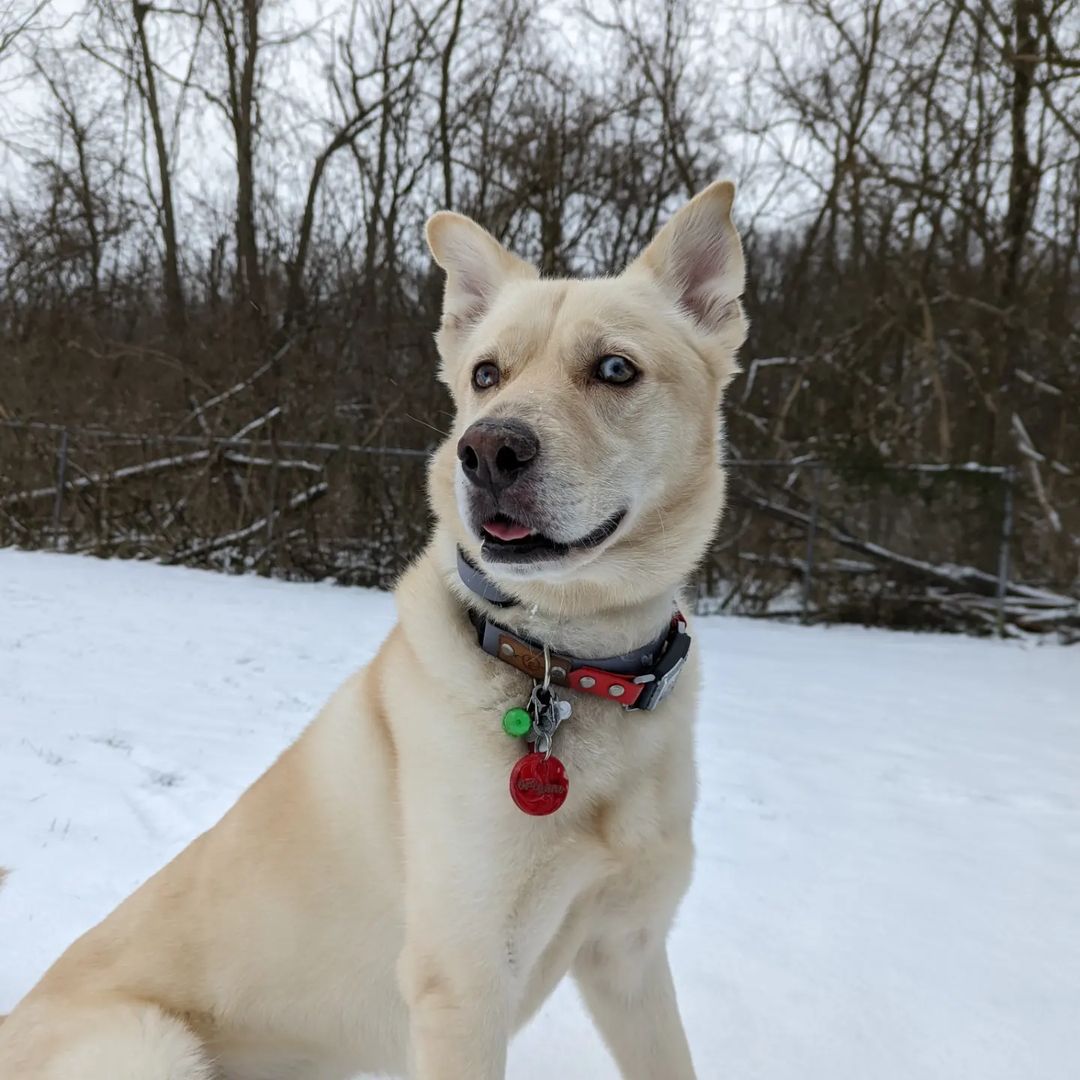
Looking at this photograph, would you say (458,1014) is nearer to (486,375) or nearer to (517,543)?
(517,543)

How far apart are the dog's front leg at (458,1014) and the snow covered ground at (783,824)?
2.05 ft

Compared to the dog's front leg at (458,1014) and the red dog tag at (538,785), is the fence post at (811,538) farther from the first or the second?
the dog's front leg at (458,1014)

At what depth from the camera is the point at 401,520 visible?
34.2 feet

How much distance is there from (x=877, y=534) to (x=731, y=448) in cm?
207

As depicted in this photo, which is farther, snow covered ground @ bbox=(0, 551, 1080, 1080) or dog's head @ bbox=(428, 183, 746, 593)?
snow covered ground @ bbox=(0, 551, 1080, 1080)

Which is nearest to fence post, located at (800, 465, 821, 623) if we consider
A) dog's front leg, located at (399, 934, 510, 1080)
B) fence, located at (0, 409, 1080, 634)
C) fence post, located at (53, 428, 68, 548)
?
fence, located at (0, 409, 1080, 634)

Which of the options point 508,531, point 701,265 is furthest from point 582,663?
point 701,265

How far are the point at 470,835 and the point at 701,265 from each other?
154 centimetres

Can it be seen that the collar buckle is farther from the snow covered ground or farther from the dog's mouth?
the snow covered ground

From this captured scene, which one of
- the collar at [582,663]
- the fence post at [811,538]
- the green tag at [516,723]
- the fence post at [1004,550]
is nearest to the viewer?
the green tag at [516,723]

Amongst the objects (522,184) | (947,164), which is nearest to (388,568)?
(522,184)

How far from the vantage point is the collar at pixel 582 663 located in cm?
154

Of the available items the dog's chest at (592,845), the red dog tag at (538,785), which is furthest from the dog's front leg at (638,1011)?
the red dog tag at (538,785)

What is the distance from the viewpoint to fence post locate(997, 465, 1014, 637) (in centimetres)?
830
